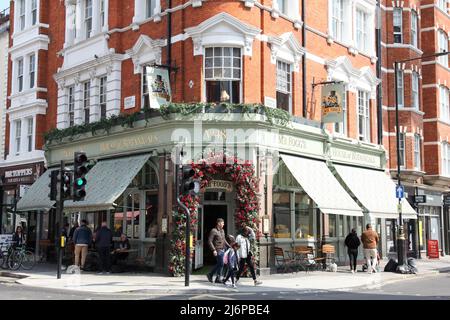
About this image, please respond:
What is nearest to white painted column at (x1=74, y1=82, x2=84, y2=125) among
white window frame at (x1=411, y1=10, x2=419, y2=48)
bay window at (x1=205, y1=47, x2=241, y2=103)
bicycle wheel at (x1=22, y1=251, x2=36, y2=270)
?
bicycle wheel at (x1=22, y1=251, x2=36, y2=270)

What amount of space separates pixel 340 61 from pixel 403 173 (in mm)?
8562

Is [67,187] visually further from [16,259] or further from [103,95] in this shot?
[103,95]

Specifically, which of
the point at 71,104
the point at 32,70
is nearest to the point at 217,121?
the point at 71,104

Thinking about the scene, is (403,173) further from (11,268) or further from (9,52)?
(9,52)

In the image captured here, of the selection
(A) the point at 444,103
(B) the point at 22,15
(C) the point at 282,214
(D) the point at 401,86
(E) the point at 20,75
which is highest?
(B) the point at 22,15

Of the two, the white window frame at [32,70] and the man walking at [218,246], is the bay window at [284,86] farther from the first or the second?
the white window frame at [32,70]

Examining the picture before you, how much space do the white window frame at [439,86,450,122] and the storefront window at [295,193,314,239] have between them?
50.4 ft

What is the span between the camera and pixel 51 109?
2919 centimetres

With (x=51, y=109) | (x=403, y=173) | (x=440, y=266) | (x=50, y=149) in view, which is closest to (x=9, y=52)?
(x=51, y=109)

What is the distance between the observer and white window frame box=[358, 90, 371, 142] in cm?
2826

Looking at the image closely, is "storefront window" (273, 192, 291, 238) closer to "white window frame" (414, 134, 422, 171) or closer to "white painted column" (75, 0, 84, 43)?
"white painted column" (75, 0, 84, 43)

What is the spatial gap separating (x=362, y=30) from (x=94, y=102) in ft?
44.8

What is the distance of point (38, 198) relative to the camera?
25.8m

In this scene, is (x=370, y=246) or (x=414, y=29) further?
(x=414, y=29)
